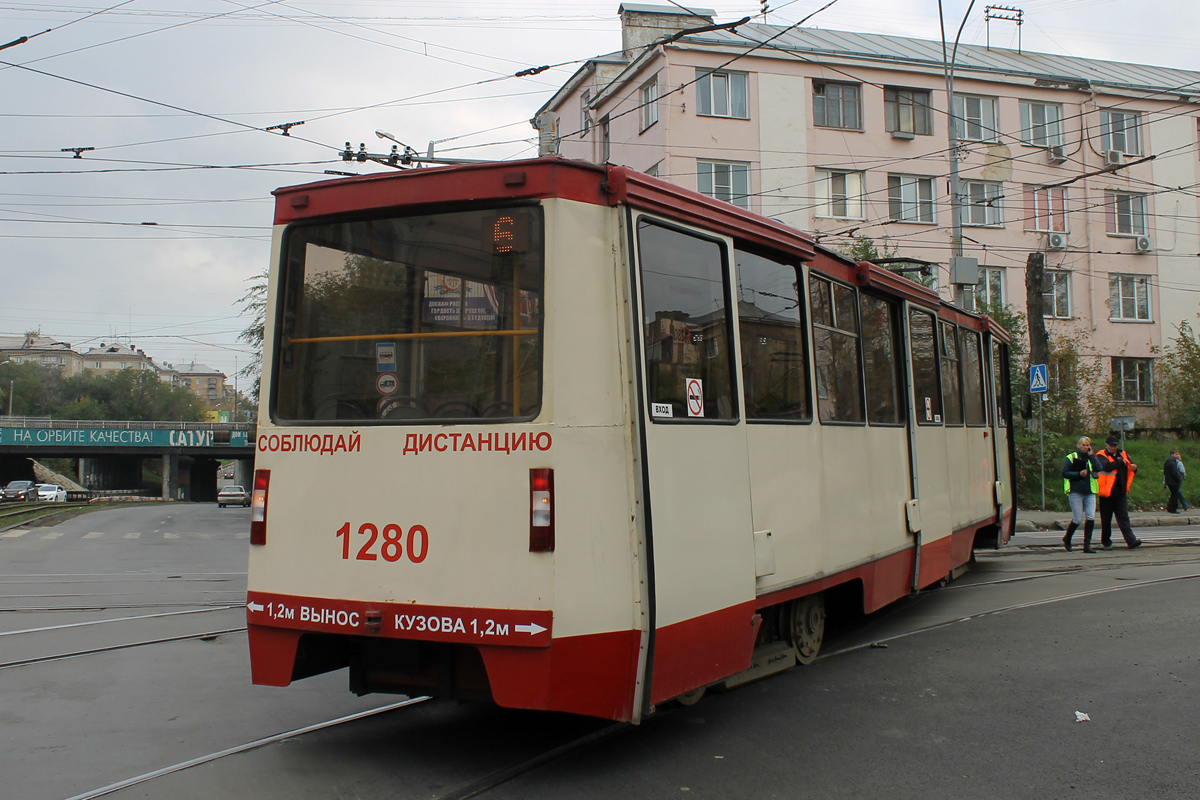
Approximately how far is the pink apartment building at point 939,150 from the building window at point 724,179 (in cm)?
6

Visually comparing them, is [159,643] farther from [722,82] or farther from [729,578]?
[722,82]

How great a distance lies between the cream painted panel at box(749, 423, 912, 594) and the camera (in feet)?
18.3

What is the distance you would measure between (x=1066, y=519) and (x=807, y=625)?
15.1m

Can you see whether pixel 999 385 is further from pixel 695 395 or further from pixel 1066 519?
pixel 1066 519

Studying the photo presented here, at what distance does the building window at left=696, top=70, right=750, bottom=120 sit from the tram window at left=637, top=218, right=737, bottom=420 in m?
26.5

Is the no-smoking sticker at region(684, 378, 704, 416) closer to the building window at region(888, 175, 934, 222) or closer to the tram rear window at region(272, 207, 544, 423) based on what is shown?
the tram rear window at region(272, 207, 544, 423)

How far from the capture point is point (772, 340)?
5.77 meters

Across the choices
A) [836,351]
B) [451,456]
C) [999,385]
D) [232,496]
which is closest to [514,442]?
[451,456]

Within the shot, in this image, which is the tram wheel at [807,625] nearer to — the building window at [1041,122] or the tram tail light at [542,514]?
the tram tail light at [542,514]

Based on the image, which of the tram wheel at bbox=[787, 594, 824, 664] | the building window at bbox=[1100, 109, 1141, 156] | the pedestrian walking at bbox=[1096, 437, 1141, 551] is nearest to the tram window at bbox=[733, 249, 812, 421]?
the tram wheel at bbox=[787, 594, 824, 664]

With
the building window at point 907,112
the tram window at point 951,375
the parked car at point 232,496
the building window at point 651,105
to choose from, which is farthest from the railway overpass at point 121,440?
the tram window at point 951,375

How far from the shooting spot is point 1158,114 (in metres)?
36.2

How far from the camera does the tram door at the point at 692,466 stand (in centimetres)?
461

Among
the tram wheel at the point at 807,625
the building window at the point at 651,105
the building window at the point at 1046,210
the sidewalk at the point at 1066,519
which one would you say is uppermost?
the building window at the point at 651,105
